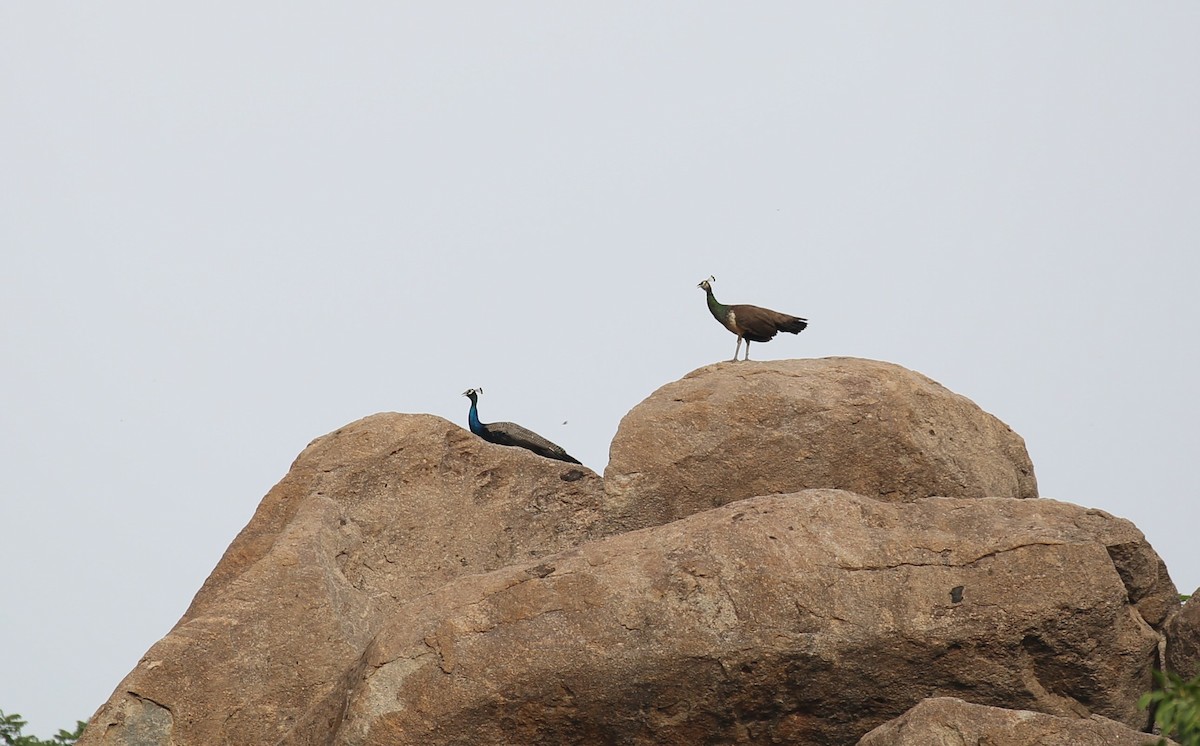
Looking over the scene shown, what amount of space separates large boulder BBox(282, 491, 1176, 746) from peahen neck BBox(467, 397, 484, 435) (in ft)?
28.9

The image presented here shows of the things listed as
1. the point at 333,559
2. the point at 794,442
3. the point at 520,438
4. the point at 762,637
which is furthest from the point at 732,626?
the point at 520,438

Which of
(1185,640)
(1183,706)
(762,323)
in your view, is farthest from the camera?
(762,323)

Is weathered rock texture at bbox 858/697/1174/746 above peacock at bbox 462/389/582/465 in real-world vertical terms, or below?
below

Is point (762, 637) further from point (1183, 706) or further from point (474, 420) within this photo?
point (474, 420)

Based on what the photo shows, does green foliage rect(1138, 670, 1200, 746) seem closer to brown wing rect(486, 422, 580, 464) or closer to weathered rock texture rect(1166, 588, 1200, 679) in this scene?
weathered rock texture rect(1166, 588, 1200, 679)

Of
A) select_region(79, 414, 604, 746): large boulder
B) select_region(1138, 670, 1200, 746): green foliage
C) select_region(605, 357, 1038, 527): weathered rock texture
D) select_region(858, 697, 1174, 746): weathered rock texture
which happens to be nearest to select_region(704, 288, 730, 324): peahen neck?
select_region(605, 357, 1038, 527): weathered rock texture

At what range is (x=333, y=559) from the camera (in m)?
17.7

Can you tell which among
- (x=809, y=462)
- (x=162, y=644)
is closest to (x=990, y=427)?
(x=809, y=462)

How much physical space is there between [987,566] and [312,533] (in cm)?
768

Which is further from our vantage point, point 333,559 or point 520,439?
point 520,439

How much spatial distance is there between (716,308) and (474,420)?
18.2ft

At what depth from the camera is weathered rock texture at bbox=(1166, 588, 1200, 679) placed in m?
14.5

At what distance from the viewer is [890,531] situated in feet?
49.2

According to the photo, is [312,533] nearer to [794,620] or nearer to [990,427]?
[794,620]
